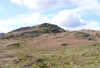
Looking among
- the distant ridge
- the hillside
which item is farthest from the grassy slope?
the distant ridge

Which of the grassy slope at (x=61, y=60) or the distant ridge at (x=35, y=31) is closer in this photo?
the grassy slope at (x=61, y=60)

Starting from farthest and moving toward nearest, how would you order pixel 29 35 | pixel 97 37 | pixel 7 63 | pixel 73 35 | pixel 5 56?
pixel 29 35
pixel 97 37
pixel 73 35
pixel 5 56
pixel 7 63

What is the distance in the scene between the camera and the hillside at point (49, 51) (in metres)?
18.6

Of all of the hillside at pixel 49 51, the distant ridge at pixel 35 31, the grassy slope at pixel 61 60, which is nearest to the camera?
the grassy slope at pixel 61 60

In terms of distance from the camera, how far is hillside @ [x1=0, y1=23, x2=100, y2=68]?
1862cm

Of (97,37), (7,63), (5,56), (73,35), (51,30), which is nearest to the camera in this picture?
(7,63)

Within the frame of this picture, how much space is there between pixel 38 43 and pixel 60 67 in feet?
74.0

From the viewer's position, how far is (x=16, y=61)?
68.0 feet

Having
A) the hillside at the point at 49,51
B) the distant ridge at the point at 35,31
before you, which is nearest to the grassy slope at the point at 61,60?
the hillside at the point at 49,51

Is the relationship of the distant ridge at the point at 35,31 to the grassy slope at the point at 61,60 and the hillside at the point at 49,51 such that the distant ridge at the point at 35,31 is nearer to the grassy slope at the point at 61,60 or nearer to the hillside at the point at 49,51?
the hillside at the point at 49,51

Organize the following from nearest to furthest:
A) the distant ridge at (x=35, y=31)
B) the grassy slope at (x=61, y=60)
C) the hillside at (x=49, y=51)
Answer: the grassy slope at (x=61, y=60)
the hillside at (x=49, y=51)
the distant ridge at (x=35, y=31)

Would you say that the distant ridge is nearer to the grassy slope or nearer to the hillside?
the hillside

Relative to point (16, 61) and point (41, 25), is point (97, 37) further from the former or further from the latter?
point (16, 61)

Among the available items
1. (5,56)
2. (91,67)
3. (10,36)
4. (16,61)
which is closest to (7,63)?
(16,61)
